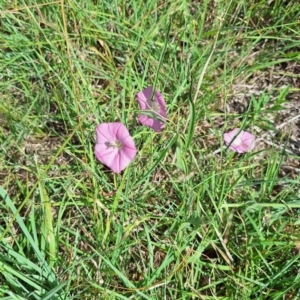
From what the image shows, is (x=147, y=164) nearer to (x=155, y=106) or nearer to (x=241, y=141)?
(x=155, y=106)

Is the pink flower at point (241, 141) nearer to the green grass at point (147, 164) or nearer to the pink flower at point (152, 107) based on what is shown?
the green grass at point (147, 164)

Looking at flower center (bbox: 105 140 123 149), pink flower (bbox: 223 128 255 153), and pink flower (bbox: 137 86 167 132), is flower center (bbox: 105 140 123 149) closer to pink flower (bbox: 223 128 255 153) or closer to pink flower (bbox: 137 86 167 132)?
pink flower (bbox: 137 86 167 132)

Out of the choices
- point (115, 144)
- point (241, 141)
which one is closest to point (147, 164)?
point (115, 144)

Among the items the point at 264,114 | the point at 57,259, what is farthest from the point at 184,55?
the point at 57,259

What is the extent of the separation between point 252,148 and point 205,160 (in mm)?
131

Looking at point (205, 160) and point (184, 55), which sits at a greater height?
point (184, 55)

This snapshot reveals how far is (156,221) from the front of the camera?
1.24 meters

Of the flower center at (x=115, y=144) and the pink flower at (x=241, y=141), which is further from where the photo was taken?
the pink flower at (x=241, y=141)

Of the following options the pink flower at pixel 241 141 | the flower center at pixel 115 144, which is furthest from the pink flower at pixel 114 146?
the pink flower at pixel 241 141

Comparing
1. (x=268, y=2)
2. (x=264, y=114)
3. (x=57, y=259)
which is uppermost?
(x=268, y=2)

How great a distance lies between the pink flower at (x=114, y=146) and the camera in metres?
1.23

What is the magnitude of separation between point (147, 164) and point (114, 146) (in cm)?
10

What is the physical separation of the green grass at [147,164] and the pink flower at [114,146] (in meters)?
0.05

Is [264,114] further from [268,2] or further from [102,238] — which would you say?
[102,238]
